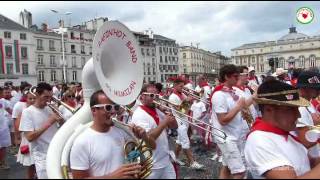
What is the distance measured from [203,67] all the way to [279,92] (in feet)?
464

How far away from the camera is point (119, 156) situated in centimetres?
358

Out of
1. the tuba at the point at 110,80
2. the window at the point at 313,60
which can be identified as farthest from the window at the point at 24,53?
the tuba at the point at 110,80

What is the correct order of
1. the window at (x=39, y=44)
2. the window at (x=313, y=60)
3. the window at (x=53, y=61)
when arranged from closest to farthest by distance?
the window at (x=39, y=44) < the window at (x=53, y=61) < the window at (x=313, y=60)

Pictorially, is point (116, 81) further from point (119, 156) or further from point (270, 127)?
point (270, 127)

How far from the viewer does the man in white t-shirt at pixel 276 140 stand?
103 inches

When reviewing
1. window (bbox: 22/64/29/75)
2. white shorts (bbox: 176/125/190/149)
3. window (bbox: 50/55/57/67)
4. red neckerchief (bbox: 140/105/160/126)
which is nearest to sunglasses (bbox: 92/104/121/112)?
red neckerchief (bbox: 140/105/160/126)

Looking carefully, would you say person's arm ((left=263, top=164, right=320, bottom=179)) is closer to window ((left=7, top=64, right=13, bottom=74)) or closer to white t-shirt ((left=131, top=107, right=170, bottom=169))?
white t-shirt ((left=131, top=107, right=170, bottom=169))

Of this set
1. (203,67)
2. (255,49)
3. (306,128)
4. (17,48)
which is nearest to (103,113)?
(306,128)

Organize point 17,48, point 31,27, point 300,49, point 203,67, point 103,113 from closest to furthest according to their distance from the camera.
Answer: point 103,113, point 17,48, point 31,27, point 300,49, point 203,67

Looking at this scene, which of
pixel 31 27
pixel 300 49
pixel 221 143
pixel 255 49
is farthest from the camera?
pixel 255 49

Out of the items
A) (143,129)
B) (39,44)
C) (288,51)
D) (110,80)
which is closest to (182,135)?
(143,129)

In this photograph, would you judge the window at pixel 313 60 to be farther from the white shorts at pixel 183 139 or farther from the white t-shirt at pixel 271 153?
the white t-shirt at pixel 271 153

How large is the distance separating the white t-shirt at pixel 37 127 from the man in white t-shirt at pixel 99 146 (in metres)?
2.63

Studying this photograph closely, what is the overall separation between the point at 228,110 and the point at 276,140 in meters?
3.48
